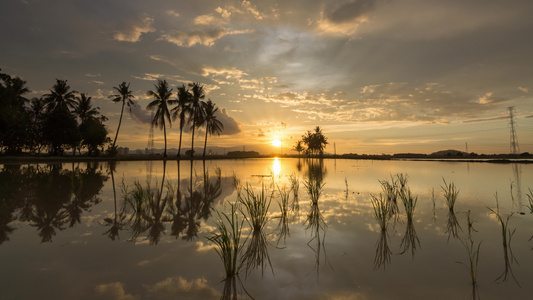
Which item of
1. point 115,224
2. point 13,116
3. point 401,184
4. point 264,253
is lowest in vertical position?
point 264,253

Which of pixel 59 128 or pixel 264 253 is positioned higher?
pixel 59 128

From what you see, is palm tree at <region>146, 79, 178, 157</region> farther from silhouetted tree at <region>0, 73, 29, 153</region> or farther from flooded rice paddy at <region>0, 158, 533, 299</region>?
flooded rice paddy at <region>0, 158, 533, 299</region>

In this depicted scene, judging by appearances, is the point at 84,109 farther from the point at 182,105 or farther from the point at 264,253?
the point at 264,253

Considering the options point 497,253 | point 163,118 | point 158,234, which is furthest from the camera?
point 163,118

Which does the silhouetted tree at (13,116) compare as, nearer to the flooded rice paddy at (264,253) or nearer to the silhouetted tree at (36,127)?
the silhouetted tree at (36,127)

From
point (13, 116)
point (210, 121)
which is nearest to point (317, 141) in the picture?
point (210, 121)

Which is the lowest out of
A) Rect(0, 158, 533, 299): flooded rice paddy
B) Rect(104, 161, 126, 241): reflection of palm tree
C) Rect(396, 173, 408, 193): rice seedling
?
Rect(0, 158, 533, 299): flooded rice paddy

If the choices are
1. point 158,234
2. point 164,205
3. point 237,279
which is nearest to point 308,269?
point 237,279

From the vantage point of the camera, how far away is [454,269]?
12.2ft

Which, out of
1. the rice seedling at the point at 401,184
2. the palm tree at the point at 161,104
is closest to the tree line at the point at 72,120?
the palm tree at the point at 161,104

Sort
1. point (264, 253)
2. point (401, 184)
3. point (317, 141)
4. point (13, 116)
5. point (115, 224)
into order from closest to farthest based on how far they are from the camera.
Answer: point (264, 253)
point (115, 224)
point (401, 184)
point (13, 116)
point (317, 141)

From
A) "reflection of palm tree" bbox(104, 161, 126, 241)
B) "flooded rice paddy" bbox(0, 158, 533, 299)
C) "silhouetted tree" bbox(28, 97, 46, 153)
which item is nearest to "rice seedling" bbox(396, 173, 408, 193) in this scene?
"flooded rice paddy" bbox(0, 158, 533, 299)

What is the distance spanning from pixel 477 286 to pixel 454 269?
18.7 inches

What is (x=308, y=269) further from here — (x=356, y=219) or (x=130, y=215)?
(x=130, y=215)
